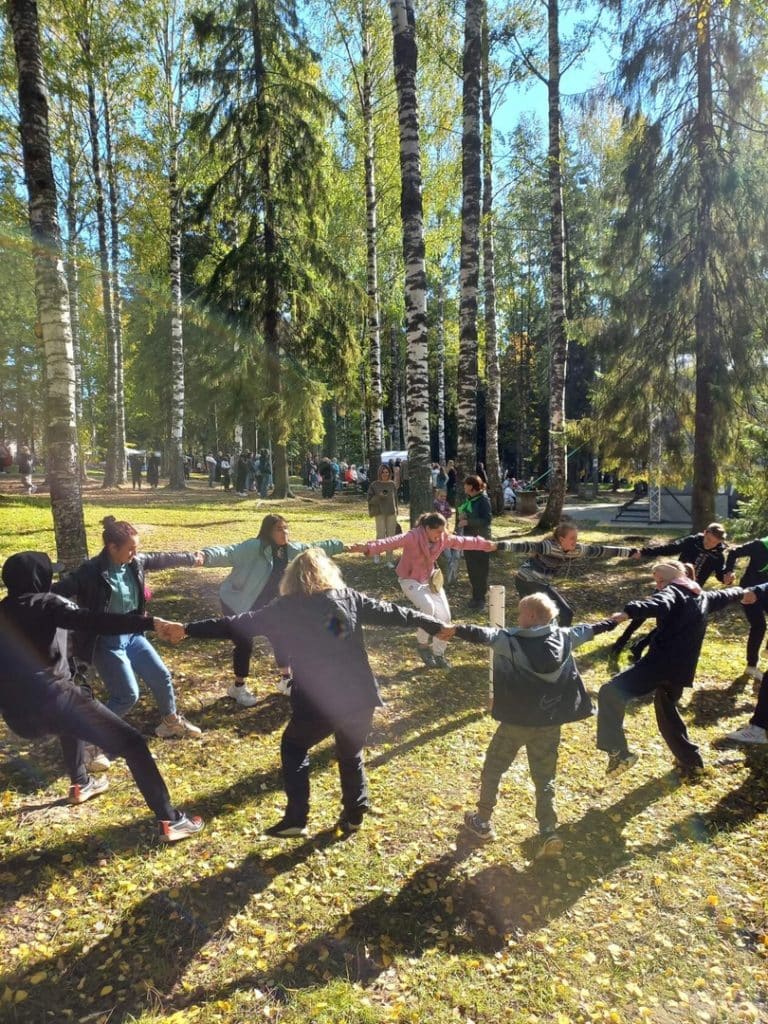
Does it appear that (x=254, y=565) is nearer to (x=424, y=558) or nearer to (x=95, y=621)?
(x=424, y=558)

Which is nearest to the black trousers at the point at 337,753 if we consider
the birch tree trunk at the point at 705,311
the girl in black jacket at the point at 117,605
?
the girl in black jacket at the point at 117,605

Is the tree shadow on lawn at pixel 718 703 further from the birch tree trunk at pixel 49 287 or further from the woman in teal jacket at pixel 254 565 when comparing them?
the birch tree trunk at pixel 49 287

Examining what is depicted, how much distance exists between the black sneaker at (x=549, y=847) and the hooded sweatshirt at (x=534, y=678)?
94 cm

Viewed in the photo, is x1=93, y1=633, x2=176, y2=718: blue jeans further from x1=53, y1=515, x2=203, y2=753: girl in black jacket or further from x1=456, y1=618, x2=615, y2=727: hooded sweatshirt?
x1=456, y1=618, x2=615, y2=727: hooded sweatshirt

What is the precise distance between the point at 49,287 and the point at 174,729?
450 cm

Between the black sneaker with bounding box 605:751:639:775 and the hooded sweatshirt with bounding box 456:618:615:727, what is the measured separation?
168cm

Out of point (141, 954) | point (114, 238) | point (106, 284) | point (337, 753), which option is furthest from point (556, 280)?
point (114, 238)

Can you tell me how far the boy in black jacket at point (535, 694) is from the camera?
13.8 feet

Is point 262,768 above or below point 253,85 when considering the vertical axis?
below

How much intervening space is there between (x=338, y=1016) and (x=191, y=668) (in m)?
4.55

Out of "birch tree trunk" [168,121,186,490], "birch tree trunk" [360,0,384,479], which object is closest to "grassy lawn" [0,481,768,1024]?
"birch tree trunk" [360,0,384,479]

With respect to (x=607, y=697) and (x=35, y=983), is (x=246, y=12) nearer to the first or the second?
(x=607, y=697)

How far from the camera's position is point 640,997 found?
11.5ft

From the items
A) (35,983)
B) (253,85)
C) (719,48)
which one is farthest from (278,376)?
(35,983)
